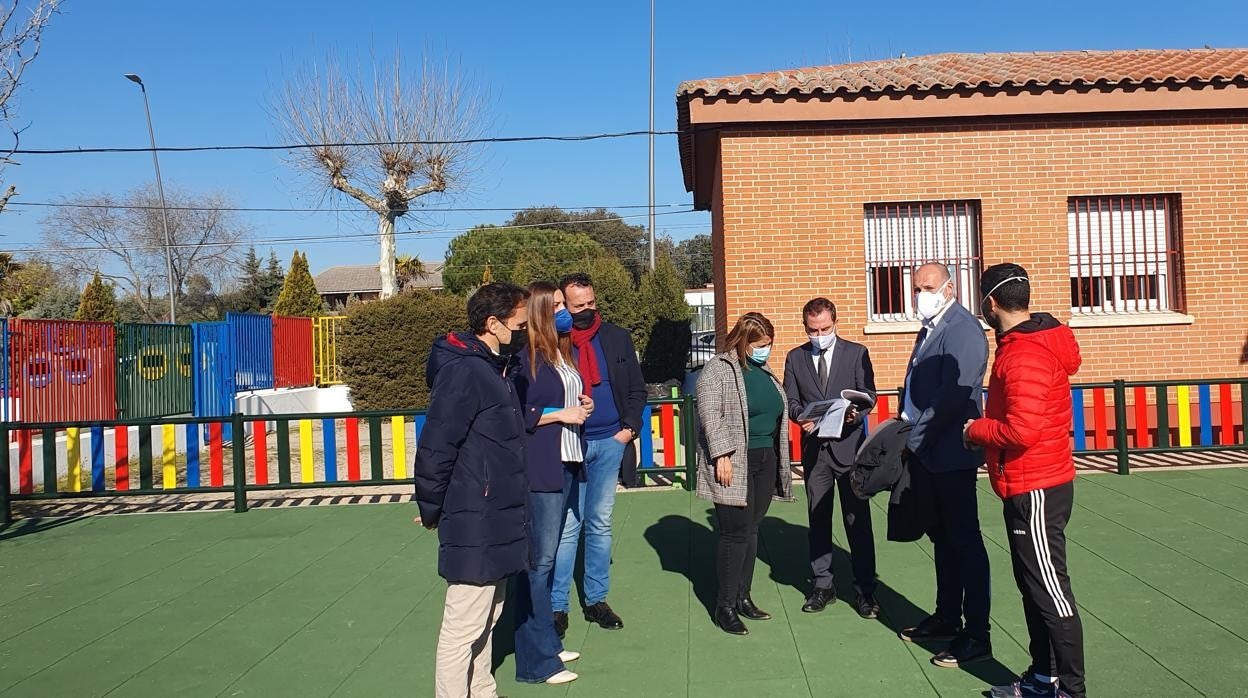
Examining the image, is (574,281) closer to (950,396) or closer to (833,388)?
(833,388)

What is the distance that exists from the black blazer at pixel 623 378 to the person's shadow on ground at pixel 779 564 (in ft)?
4.16

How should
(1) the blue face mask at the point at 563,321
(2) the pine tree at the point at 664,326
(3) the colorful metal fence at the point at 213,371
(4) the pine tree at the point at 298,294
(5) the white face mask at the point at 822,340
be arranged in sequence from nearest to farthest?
(1) the blue face mask at the point at 563,321 → (5) the white face mask at the point at 822,340 → (3) the colorful metal fence at the point at 213,371 → (2) the pine tree at the point at 664,326 → (4) the pine tree at the point at 298,294

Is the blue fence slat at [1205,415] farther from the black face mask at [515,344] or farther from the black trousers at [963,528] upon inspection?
the black face mask at [515,344]

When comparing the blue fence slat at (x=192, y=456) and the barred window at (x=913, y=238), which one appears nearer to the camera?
the blue fence slat at (x=192, y=456)

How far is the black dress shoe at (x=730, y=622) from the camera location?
5.14 m

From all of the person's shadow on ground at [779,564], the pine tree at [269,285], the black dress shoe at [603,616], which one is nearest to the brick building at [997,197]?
the person's shadow on ground at [779,564]

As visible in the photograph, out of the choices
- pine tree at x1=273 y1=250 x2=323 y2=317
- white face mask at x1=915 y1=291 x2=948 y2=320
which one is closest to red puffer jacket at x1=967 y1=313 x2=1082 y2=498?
white face mask at x1=915 y1=291 x2=948 y2=320

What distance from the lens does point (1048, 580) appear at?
3.88 meters

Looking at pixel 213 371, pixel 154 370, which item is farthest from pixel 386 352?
pixel 154 370

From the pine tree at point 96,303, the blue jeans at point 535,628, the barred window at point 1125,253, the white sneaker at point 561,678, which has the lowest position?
the white sneaker at point 561,678

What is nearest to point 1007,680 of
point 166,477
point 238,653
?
point 238,653

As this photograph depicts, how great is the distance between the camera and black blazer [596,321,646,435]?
17.7ft

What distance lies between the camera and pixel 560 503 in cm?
484

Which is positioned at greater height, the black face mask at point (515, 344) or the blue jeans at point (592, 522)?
the black face mask at point (515, 344)
